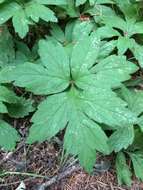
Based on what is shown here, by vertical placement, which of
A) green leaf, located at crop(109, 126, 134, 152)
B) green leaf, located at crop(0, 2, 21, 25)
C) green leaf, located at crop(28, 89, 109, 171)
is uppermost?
green leaf, located at crop(0, 2, 21, 25)

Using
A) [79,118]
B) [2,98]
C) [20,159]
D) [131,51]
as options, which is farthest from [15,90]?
[131,51]

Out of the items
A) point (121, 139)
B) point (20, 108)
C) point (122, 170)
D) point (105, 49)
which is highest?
point (105, 49)

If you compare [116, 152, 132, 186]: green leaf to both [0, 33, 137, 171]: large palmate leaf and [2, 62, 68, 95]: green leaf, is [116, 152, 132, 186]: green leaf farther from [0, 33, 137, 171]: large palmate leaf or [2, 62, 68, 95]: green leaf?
[2, 62, 68, 95]: green leaf

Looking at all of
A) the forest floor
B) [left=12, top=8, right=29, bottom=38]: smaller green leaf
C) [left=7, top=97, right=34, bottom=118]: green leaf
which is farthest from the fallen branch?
[left=12, top=8, right=29, bottom=38]: smaller green leaf

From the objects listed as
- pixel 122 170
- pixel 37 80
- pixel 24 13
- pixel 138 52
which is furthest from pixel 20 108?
pixel 138 52

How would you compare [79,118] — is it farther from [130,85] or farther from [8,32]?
[8,32]

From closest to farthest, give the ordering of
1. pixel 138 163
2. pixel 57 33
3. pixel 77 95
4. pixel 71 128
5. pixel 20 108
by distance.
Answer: pixel 71 128 → pixel 77 95 → pixel 138 163 → pixel 20 108 → pixel 57 33

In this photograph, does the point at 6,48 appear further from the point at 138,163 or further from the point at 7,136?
the point at 138,163
